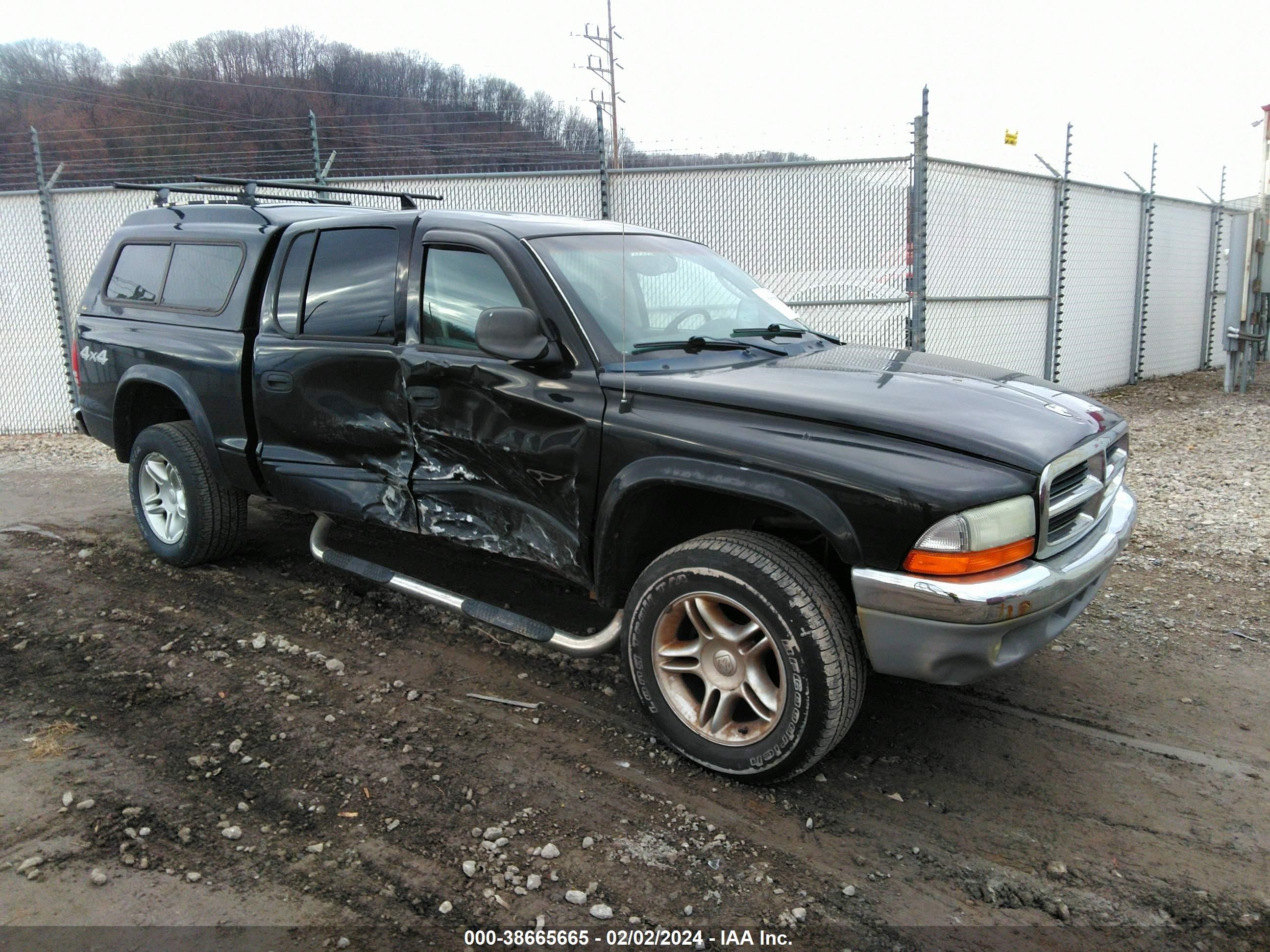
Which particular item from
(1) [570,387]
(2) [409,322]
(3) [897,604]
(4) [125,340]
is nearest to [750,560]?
(3) [897,604]

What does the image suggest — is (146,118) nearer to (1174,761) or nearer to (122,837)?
(122,837)

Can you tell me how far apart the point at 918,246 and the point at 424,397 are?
251 inches

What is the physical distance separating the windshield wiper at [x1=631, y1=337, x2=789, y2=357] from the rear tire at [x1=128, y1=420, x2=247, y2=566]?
2639 millimetres

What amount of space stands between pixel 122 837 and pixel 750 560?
211cm

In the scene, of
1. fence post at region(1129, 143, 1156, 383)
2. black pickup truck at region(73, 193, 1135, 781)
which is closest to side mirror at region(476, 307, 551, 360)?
black pickup truck at region(73, 193, 1135, 781)

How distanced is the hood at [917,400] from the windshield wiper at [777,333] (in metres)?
0.29

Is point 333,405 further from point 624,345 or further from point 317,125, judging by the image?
point 317,125

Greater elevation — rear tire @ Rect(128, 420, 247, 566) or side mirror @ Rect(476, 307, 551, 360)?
side mirror @ Rect(476, 307, 551, 360)

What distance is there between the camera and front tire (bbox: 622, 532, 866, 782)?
2975 millimetres

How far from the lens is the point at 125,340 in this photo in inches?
209

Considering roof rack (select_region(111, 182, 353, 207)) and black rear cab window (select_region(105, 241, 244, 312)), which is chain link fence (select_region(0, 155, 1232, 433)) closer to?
roof rack (select_region(111, 182, 353, 207))

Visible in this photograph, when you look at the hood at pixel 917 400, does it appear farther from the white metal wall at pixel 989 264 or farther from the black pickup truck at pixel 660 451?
the white metal wall at pixel 989 264

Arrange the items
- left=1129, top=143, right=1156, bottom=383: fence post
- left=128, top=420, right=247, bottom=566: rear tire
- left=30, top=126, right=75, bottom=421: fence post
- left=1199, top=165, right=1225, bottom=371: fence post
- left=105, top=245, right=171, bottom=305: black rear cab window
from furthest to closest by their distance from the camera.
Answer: left=1199, top=165, right=1225, bottom=371: fence post → left=1129, top=143, right=1156, bottom=383: fence post → left=30, top=126, right=75, bottom=421: fence post → left=105, top=245, right=171, bottom=305: black rear cab window → left=128, top=420, right=247, bottom=566: rear tire

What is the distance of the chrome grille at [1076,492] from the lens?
2955 millimetres
